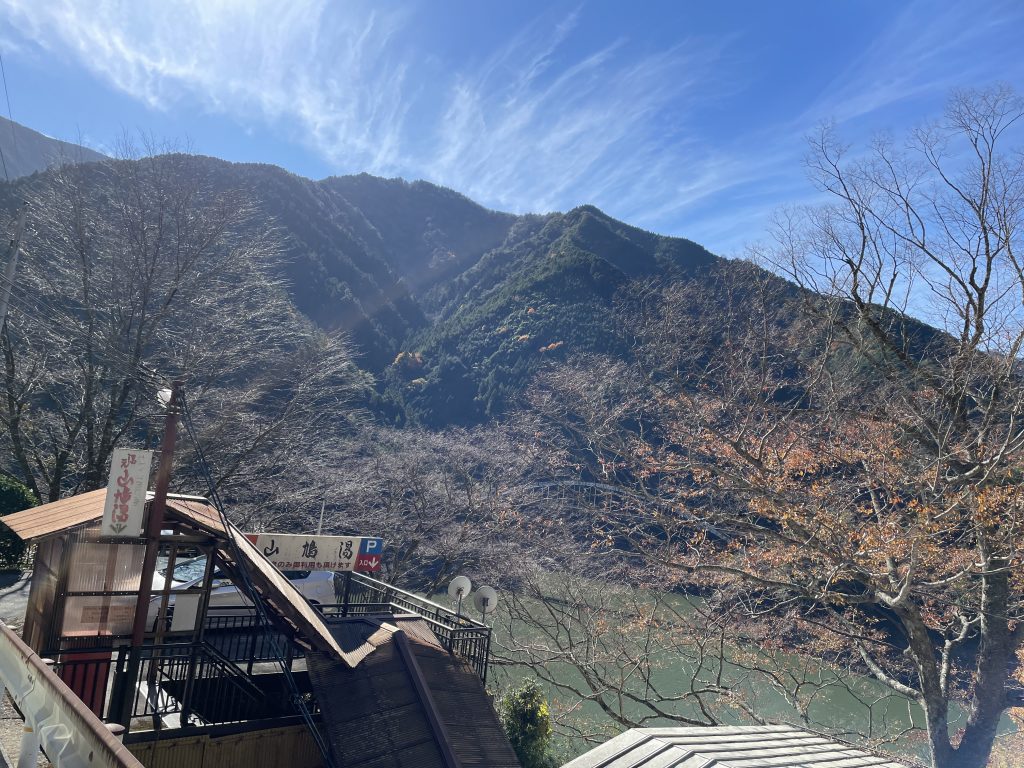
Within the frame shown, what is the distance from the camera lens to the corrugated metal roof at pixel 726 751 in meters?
4.83

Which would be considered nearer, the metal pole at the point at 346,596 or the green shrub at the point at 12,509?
the metal pole at the point at 346,596

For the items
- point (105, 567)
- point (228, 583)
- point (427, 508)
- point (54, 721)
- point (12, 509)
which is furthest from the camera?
point (427, 508)

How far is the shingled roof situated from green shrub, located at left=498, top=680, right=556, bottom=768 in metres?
3.27

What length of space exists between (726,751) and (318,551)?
21.7 ft

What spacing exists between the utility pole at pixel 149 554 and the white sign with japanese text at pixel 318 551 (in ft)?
8.67

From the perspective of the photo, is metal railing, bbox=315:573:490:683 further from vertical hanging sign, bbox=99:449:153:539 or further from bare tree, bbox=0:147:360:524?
bare tree, bbox=0:147:360:524

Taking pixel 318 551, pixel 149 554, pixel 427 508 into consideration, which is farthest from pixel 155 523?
pixel 427 508

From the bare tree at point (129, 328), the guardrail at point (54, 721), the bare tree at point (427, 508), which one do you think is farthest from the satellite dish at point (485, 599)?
the bare tree at point (129, 328)

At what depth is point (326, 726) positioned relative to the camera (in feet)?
20.7

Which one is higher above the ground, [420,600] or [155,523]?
[155,523]

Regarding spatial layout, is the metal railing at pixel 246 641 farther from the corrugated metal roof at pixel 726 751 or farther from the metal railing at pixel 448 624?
the corrugated metal roof at pixel 726 751

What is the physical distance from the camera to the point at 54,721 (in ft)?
8.55

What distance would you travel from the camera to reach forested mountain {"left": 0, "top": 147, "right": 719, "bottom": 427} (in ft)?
136

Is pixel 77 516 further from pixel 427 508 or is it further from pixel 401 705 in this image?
pixel 427 508
